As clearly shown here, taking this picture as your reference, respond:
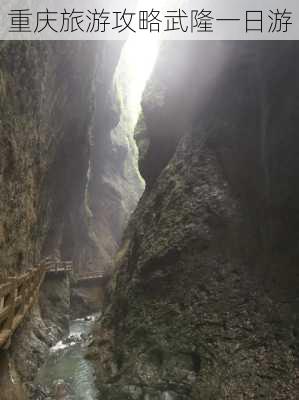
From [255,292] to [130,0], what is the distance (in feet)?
98.7

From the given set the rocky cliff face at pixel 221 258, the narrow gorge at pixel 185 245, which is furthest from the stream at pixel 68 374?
the rocky cliff face at pixel 221 258

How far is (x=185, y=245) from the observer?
17.2m

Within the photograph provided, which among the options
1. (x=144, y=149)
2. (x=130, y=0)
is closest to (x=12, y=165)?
(x=144, y=149)

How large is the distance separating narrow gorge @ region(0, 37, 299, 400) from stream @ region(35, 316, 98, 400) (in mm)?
87

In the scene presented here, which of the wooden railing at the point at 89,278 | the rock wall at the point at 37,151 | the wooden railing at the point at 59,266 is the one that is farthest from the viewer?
the wooden railing at the point at 89,278

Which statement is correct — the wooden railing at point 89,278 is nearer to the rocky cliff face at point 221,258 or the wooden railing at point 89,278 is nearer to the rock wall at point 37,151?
the rock wall at point 37,151

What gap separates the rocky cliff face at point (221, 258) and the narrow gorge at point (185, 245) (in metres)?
0.05

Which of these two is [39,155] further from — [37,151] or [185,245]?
[185,245]

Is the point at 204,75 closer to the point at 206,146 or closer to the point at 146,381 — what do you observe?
the point at 206,146

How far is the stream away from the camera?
15.1m

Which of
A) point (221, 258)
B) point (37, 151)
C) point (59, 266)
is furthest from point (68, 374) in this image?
point (59, 266)

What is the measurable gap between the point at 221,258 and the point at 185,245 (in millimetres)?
1874

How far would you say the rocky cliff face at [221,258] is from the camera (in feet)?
43.4

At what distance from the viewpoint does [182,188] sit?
1917 cm
